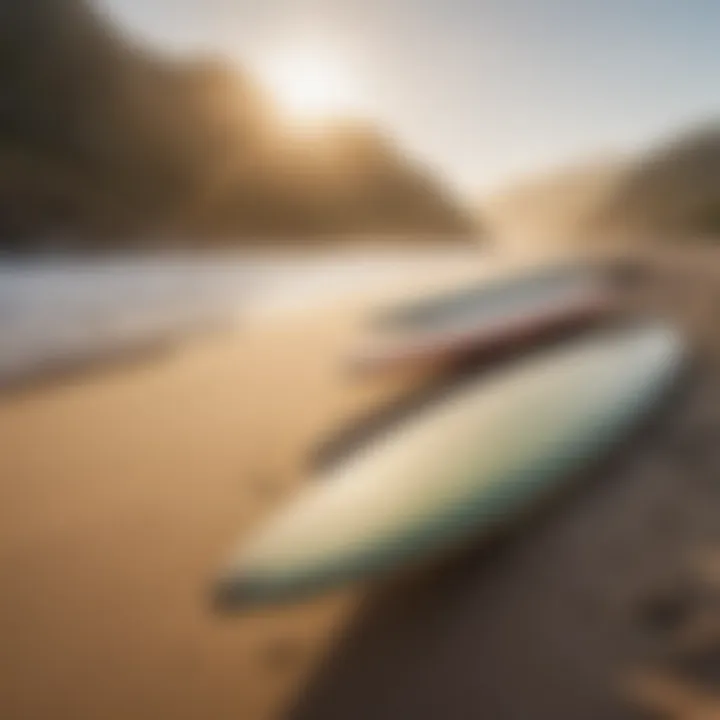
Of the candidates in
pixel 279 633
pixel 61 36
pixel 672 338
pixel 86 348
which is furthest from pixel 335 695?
pixel 61 36

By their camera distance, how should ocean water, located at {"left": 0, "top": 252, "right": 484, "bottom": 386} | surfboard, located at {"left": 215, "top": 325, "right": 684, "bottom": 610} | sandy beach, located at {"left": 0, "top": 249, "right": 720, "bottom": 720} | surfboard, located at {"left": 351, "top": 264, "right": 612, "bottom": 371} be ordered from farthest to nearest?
ocean water, located at {"left": 0, "top": 252, "right": 484, "bottom": 386} < surfboard, located at {"left": 351, "top": 264, "right": 612, "bottom": 371} < surfboard, located at {"left": 215, "top": 325, "right": 684, "bottom": 610} < sandy beach, located at {"left": 0, "top": 249, "right": 720, "bottom": 720}

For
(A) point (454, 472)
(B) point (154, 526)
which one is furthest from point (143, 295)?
(A) point (454, 472)

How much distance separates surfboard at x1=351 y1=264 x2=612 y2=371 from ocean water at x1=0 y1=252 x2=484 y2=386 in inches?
25.7

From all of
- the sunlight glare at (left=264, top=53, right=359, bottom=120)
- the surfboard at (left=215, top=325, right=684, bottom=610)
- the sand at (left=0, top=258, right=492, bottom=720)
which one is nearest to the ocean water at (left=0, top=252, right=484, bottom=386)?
the sand at (left=0, top=258, right=492, bottom=720)

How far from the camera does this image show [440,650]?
94 cm

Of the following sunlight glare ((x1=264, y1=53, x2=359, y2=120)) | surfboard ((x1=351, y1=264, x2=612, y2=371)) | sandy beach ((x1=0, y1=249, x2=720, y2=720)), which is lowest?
sandy beach ((x1=0, y1=249, x2=720, y2=720))

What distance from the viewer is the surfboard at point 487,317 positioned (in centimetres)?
191

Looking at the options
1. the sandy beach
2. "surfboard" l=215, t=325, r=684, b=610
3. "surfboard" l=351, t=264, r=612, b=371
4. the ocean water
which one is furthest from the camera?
the ocean water

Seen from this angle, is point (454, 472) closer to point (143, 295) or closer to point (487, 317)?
point (487, 317)

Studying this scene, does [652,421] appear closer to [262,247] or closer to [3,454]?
[3,454]

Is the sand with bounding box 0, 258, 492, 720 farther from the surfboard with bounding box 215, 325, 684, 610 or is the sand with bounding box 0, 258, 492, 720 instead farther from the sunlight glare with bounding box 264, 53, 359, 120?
the sunlight glare with bounding box 264, 53, 359, 120

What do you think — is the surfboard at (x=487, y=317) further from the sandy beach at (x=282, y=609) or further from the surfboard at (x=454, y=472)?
the sandy beach at (x=282, y=609)

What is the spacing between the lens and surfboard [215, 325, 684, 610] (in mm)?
984

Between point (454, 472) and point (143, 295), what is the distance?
86.5 inches
